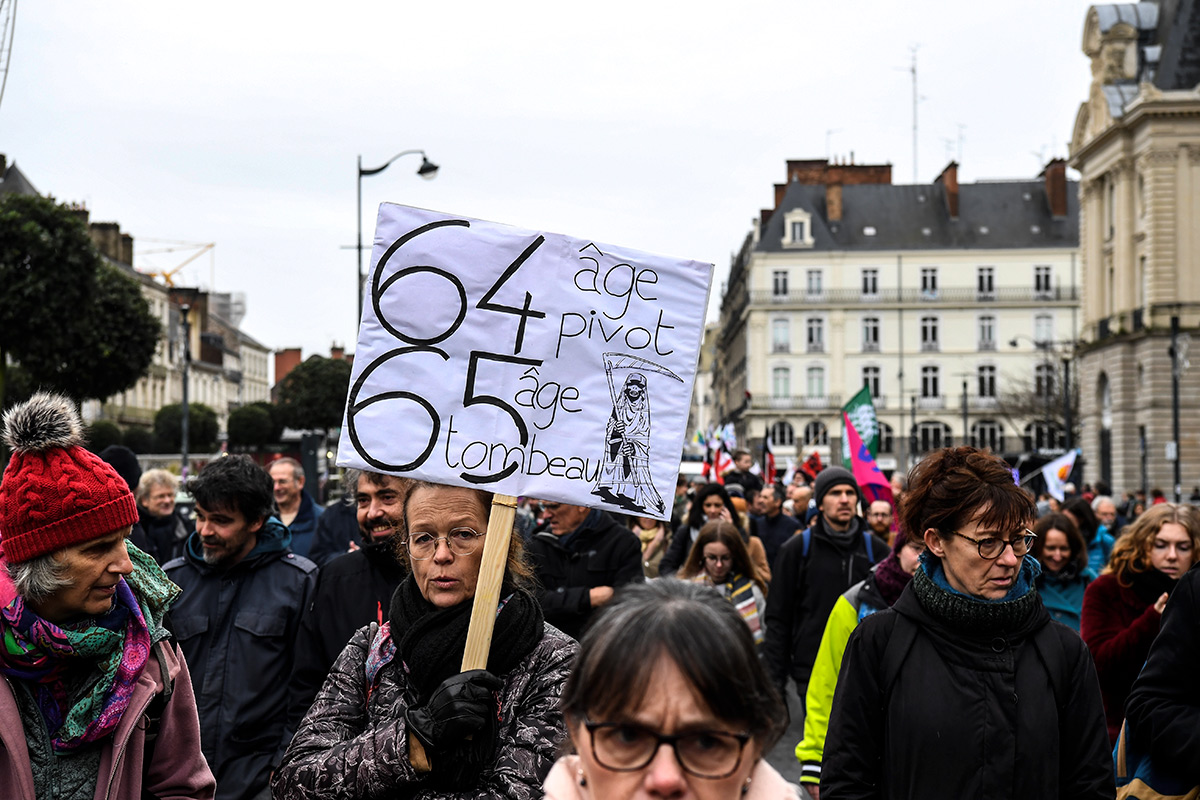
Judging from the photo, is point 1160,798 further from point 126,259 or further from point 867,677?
point 126,259

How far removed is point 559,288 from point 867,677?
1.34 metres

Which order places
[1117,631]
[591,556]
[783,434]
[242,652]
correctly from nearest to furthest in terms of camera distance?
[242,652] < [1117,631] < [591,556] < [783,434]

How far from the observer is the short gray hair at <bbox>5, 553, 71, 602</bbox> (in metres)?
3.23

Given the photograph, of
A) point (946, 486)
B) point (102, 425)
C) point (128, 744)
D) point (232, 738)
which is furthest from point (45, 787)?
point (102, 425)

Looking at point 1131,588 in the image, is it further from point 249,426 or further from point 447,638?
point 249,426

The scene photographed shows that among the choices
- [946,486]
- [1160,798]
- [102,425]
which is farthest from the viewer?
[102,425]

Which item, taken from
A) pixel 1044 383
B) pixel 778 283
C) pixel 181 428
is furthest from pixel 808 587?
pixel 778 283

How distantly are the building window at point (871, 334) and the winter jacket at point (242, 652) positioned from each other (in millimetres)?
74944

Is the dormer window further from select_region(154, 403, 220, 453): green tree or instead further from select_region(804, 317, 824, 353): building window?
select_region(154, 403, 220, 453): green tree

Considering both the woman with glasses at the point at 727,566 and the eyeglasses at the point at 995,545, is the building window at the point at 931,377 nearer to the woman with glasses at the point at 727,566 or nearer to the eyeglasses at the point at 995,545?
the woman with glasses at the point at 727,566

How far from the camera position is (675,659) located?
216cm

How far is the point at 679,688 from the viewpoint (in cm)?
214

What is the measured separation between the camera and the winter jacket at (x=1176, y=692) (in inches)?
158

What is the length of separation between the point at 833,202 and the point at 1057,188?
13020 millimetres
